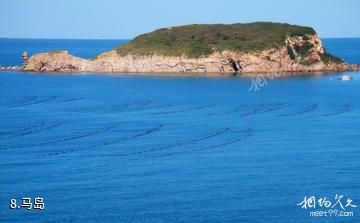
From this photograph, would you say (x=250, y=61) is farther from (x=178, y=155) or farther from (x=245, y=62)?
(x=178, y=155)

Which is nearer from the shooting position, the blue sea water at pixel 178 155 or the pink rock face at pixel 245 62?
the blue sea water at pixel 178 155

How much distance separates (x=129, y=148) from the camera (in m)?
83.6

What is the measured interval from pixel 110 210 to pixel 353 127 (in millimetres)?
50546

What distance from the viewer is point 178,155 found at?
79.9 metres

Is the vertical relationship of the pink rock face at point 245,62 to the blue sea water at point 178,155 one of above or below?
above

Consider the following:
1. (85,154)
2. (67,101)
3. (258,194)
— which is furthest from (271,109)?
(258,194)

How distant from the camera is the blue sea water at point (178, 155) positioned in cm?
5941

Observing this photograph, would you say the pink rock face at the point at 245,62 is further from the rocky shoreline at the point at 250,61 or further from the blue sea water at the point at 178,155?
the blue sea water at the point at 178,155

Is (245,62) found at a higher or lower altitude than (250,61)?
lower

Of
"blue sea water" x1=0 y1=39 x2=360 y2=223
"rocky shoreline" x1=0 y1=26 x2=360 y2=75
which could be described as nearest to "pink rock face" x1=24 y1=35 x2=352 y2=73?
"rocky shoreline" x1=0 y1=26 x2=360 y2=75

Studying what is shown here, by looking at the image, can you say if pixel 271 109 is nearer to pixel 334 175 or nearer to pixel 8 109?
pixel 8 109

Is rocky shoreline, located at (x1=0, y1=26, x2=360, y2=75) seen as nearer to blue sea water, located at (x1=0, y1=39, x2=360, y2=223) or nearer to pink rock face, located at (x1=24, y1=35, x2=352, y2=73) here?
pink rock face, located at (x1=24, y1=35, x2=352, y2=73)

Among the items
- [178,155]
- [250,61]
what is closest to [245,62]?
[250,61]

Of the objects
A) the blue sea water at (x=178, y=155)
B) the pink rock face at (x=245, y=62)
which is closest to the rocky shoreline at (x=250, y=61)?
the pink rock face at (x=245, y=62)
